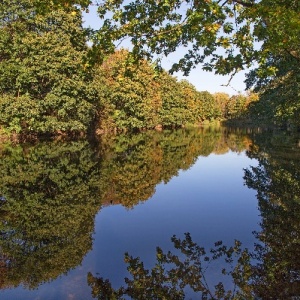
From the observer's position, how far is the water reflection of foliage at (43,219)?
288 inches

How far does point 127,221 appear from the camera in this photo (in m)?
10.8

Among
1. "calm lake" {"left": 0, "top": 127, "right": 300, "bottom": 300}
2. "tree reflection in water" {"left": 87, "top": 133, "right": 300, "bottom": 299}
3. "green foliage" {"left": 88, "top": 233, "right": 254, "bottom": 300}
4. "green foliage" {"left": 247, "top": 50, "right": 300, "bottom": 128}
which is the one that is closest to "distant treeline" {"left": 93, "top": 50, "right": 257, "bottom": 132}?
"green foliage" {"left": 247, "top": 50, "right": 300, "bottom": 128}

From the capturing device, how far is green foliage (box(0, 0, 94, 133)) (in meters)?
35.9

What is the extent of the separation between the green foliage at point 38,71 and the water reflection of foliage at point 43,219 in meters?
18.3

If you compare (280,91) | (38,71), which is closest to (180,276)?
(280,91)

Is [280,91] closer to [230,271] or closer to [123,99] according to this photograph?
[230,271]

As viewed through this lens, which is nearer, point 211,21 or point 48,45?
point 211,21

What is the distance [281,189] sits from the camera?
13.7 m

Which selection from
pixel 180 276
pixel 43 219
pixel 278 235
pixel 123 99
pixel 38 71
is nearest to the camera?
pixel 180 276

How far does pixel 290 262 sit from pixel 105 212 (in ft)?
21.1

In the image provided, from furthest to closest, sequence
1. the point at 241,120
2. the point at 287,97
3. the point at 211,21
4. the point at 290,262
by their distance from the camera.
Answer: the point at 241,120 → the point at 287,97 → the point at 211,21 → the point at 290,262

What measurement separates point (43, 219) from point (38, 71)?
3047 cm

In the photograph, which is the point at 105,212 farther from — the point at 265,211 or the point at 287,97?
the point at 287,97

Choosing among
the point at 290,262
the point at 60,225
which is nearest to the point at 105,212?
the point at 60,225
